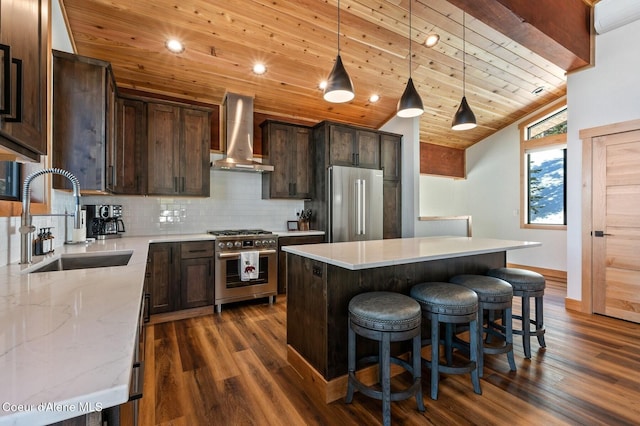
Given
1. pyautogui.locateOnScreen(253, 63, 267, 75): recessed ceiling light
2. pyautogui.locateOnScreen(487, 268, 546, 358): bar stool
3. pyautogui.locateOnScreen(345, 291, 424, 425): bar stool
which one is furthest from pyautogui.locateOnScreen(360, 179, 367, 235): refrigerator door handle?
pyautogui.locateOnScreen(345, 291, 424, 425): bar stool

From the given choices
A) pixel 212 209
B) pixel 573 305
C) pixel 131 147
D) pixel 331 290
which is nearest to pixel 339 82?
pixel 331 290

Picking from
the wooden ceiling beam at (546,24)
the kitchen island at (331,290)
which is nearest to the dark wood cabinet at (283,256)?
the kitchen island at (331,290)

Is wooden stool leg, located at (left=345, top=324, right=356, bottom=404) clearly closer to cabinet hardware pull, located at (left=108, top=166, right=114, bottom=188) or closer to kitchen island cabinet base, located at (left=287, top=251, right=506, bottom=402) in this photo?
kitchen island cabinet base, located at (left=287, top=251, right=506, bottom=402)

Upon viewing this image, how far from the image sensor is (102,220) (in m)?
3.33

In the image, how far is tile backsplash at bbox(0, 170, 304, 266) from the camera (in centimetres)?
370

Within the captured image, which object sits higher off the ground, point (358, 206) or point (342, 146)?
point (342, 146)

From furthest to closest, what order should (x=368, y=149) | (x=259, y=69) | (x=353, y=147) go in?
(x=368, y=149) < (x=353, y=147) < (x=259, y=69)

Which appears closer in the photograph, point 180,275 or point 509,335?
point 509,335

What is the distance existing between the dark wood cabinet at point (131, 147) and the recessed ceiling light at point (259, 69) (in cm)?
139

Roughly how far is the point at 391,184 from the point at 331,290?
345 centimetres

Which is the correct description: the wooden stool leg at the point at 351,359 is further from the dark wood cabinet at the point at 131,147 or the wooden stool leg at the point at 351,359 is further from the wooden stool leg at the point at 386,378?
the dark wood cabinet at the point at 131,147

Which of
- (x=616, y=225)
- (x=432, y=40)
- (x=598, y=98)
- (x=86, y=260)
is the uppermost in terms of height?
(x=432, y=40)

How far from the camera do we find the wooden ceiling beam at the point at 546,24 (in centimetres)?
251

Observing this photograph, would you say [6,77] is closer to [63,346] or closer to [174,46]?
[63,346]
